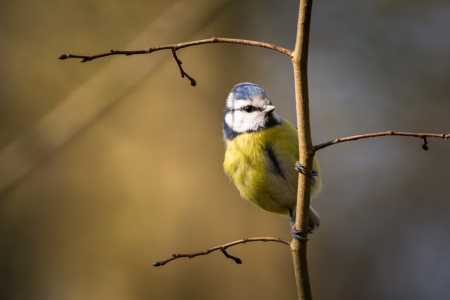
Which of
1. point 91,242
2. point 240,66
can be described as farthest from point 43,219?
point 240,66

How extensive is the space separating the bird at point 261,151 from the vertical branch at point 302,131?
64 cm

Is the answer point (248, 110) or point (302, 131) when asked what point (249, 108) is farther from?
point (302, 131)

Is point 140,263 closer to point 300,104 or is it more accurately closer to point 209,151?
point 209,151

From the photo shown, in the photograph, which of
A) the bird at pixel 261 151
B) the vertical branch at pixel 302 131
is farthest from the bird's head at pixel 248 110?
the vertical branch at pixel 302 131

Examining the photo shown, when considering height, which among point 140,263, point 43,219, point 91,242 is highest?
point 43,219

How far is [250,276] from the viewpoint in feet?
14.4

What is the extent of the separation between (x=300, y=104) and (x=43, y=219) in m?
4.21

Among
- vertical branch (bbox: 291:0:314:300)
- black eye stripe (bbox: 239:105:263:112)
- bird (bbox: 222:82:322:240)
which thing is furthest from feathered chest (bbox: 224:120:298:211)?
vertical branch (bbox: 291:0:314:300)

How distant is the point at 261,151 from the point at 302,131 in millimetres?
902

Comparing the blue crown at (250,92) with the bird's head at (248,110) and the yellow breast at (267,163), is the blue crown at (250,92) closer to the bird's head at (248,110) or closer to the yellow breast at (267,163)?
Answer: the bird's head at (248,110)

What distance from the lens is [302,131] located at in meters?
1.40

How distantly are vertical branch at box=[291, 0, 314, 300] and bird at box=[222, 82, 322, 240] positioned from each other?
64cm

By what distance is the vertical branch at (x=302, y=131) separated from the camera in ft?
4.31

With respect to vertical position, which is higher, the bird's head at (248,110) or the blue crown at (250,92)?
the blue crown at (250,92)
